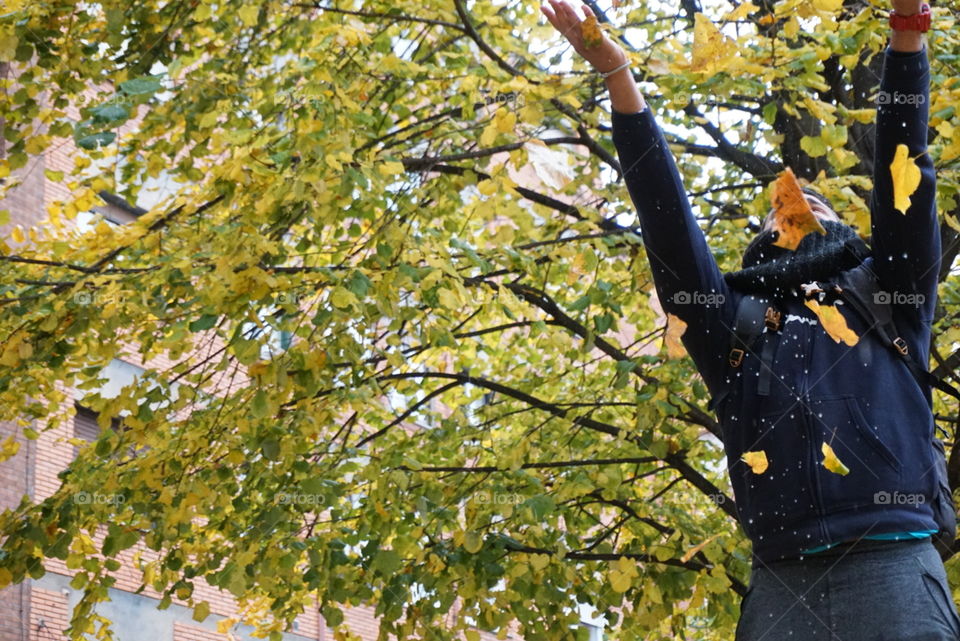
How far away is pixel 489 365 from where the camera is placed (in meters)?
10.5

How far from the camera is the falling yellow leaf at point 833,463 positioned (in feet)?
7.96

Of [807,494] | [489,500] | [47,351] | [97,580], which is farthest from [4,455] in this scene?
[807,494]

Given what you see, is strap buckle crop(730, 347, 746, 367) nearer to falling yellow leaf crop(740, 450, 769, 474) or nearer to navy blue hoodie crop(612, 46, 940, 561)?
navy blue hoodie crop(612, 46, 940, 561)

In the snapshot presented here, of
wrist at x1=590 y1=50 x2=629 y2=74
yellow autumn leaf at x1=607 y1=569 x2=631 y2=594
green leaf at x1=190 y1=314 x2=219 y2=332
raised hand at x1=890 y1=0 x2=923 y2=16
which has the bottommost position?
yellow autumn leaf at x1=607 y1=569 x2=631 y2=594

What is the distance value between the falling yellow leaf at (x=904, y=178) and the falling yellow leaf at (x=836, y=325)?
0.25 metres

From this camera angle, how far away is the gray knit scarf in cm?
281

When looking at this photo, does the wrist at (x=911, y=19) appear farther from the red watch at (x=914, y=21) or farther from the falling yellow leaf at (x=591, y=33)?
the falling yellow leaf at (x=591, y=33)

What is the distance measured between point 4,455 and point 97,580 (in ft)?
3.19

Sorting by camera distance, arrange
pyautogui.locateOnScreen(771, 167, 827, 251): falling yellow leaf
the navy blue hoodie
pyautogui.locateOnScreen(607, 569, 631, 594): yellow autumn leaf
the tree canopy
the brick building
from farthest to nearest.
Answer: the brick building
pyautogui.locateOnScreen(607, 569, 631, 594): yellow autumn leaf
the tree canopy
pyautogui.locateOnScreen(771, 167, 827, 251): falling yellow leaf
the navy blue hoodie

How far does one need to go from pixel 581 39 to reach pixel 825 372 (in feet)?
2.86

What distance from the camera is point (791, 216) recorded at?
2.86m

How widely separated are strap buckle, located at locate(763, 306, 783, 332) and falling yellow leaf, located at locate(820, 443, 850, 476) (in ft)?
1.19

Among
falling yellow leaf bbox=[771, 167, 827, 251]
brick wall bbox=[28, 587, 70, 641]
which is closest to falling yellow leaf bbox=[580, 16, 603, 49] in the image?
falling yellow leaf bbox=[771, 167, 827, 251]

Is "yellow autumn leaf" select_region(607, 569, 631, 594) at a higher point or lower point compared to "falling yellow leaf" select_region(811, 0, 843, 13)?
lower
